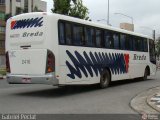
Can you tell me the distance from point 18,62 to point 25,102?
2833 mm

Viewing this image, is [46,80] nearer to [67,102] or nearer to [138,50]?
[67,102]

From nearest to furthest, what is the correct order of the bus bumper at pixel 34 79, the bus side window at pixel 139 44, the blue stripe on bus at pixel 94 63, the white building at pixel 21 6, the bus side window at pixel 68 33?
the bus bumper at pixel 34 79
the bus side window at pixel 68 33
the blue stripe on bus at pixel 94 63
the bus side window at pixel 139 44
the white building at pixel 21 6

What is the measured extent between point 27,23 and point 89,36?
10.8 ft

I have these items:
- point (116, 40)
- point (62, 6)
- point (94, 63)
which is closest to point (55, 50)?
point (94, 63)

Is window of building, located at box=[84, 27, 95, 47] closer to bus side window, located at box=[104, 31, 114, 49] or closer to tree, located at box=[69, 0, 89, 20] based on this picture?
bus side window, located at box=[104, 31, 114, 49]

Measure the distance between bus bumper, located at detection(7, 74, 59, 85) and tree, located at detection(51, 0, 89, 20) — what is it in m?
26.8

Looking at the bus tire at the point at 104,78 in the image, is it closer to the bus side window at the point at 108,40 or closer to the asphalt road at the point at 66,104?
the bus side window at the point at 108,40

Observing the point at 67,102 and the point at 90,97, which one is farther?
the point at 90,97

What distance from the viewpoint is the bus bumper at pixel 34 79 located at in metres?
14.7

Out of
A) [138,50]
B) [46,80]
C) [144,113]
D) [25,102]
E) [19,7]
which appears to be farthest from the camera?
[19,7]

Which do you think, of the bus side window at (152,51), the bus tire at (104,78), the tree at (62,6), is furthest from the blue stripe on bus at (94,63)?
the tree at (62,6)

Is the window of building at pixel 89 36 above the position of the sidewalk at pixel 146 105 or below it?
above

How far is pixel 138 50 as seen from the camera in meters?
24.4

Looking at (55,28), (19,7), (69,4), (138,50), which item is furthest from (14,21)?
(19,7)
